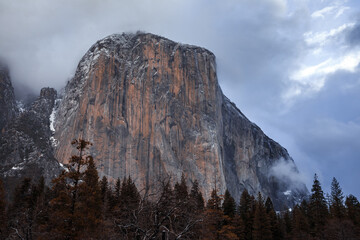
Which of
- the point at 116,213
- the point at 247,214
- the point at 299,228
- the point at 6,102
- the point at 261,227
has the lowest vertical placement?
the point at 116,213

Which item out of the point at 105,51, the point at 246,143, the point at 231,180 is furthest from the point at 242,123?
the point at 105,51

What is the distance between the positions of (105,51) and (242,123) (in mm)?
61818

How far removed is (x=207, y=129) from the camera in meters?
114

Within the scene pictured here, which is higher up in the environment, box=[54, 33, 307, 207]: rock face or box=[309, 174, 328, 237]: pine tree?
box=[54, 33, 307, 207]: rock face

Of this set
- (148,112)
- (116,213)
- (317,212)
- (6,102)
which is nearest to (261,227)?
(317,212)

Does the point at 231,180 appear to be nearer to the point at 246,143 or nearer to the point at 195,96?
the point at 246,143

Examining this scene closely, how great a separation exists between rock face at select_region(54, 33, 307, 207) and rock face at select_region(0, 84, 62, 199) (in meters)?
5.68

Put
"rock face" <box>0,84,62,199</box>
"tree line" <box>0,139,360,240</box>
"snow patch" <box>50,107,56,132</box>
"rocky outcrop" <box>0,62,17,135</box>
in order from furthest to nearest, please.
→ "rocky outcrop" <box>0,62,17,135</box> → "snow patch" <box>50,107,56,132</box> → "rock face" <box>0,84,62,199</box> → "tree line" <box>0,139,360,240</box>

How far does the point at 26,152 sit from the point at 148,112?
132 ft

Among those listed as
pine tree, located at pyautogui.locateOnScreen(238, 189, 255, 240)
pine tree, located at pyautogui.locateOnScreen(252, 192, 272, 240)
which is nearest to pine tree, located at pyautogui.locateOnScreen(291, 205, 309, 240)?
pine tree, located at pyautogui.locateOnScreen(252, 192, 272, 240)

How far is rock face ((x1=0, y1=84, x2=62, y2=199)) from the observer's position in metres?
106

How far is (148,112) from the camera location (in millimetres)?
115562

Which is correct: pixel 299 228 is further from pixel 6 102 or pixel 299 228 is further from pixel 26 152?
pixel 6 102

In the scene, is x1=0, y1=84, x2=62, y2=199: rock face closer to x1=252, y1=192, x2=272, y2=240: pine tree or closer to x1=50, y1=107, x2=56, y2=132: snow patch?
x1=50, y1=107, x2=56, y2=132: snow patch
